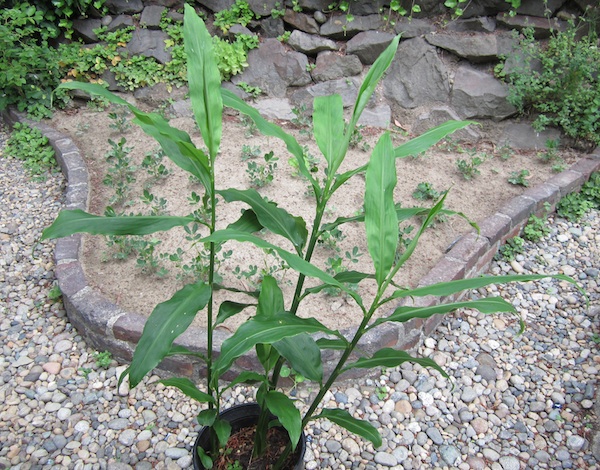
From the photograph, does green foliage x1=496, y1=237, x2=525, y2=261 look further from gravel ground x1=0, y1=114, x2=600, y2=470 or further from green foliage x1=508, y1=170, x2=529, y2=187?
green foliage x1=508, y1=170, x2=529, y2=187

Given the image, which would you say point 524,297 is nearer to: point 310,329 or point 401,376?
point 401,376

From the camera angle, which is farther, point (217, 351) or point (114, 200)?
point (114, 200)

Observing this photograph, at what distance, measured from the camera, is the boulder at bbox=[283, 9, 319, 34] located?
192 inches

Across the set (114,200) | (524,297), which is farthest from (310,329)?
(114,200)

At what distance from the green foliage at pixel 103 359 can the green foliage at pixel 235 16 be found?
327cm

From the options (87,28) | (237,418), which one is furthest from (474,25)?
(237,418)

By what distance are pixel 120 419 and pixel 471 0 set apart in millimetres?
4275

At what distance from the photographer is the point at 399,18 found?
15.8ft

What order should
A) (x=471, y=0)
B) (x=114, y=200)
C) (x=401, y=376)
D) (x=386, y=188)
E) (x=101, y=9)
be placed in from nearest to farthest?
1. (x=386, y=188)
2. (x=401, y=376)
3. (x=114, y=200)
4. (x=471, y=0)
5. (x=101, y=9)

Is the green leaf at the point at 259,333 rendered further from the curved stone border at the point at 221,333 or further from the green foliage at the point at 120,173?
the green foliage at the point at 120,173

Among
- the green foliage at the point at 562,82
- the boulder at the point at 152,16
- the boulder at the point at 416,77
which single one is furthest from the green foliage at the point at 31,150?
the green foliage at the point at 562,82

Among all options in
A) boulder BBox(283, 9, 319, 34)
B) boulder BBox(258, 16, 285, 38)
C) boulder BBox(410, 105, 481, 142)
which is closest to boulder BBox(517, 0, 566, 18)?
boulder BBox(410, 105, 481, 142)

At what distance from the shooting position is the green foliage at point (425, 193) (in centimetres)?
357

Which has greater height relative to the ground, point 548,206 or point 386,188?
point 386,188
